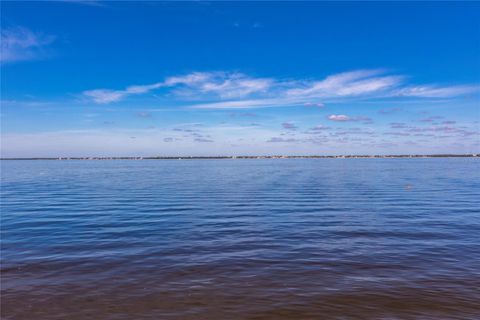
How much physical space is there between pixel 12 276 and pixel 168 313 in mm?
7567

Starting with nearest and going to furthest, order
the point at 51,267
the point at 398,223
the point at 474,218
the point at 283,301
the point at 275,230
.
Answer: the point at 283,301 → the point at 51,267 → the point at 275,230 → the point at 398,223 → the point at 474,218

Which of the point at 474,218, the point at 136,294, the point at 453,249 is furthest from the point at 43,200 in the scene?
the point at 474,218

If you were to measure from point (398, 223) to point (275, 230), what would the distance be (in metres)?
9.19

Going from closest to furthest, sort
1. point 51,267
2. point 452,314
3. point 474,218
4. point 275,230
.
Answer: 1. point 452,314
2. point 51,267
3. point 275,230
4. point 474,218

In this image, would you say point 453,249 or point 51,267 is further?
point 453,249

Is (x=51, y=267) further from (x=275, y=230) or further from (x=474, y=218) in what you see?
(x=474, y=218)

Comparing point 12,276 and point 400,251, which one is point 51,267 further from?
point 400,251

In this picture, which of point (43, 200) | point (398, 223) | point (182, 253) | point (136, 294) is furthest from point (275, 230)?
point (43, 200)

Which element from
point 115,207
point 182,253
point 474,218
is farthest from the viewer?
point 115,207

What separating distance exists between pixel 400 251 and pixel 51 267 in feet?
53.1

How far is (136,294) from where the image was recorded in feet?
37.7

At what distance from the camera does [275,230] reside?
70.3 feet

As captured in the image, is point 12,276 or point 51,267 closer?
point 12,276

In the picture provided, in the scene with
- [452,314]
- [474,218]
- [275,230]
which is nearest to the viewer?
[452,314]
